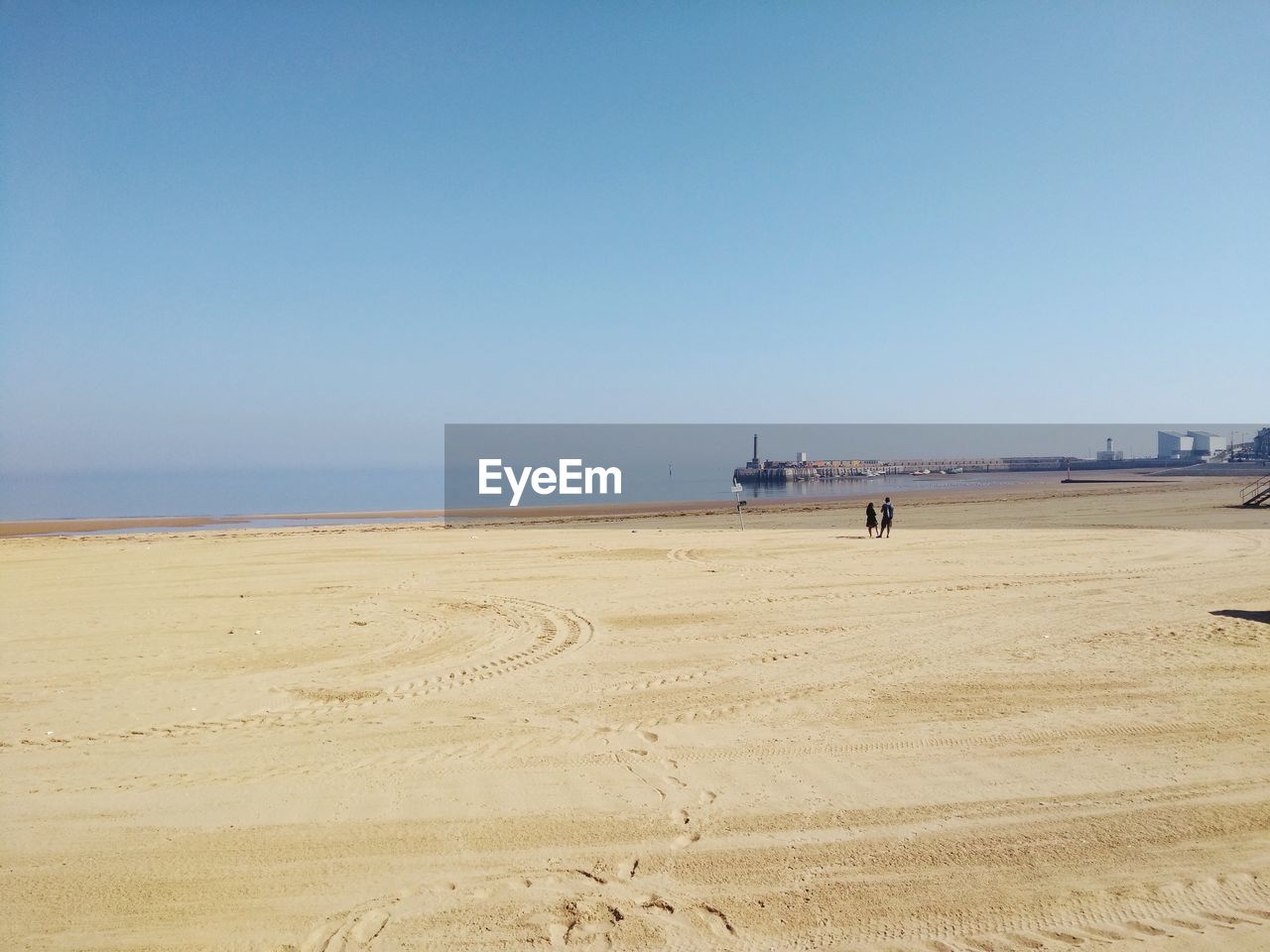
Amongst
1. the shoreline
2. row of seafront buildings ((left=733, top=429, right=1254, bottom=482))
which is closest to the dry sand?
the shoreline

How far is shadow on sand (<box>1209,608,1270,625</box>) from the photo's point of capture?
11455 mm

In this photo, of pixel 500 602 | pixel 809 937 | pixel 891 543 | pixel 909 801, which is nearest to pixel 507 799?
pixel 809 937

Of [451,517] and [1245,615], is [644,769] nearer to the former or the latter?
[1245,615]

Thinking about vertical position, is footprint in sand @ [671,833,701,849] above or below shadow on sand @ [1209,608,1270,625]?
below

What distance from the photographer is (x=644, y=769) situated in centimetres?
657

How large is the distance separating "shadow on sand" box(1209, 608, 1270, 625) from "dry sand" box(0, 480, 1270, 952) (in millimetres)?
95

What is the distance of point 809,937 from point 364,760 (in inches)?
161

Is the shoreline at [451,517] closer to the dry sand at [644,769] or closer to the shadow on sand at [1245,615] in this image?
the dry sand at [644,769]

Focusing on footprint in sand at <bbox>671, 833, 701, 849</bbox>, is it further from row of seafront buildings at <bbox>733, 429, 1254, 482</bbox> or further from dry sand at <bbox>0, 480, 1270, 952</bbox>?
row of seafront buildings at <bbox>733, 429, 1254, 482</bbox>

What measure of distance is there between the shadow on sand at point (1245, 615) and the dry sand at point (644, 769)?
95mm

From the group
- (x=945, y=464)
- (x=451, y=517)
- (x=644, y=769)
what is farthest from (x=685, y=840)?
(x=945, y=464)

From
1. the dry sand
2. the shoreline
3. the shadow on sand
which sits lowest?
the shoreline

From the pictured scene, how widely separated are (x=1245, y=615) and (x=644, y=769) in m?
10.2

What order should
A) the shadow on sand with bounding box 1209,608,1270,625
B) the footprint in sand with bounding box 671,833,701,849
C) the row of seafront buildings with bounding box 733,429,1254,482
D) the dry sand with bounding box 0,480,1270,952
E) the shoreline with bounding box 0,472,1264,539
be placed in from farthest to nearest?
1. the row of seafront buildings with bounding box 733,429,1254,482
2. the shoreline with bounding box 0,472,1264,539
3. the shadow on sand with bounding box 1209,608,1270,625
4. the footprint in sand with bounding box 671,833,701,849
5. the dry sand with bounding box 0,480,1270,952
